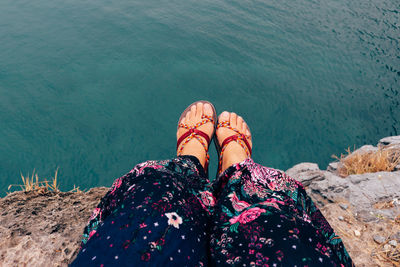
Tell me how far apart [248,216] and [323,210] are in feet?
2.98

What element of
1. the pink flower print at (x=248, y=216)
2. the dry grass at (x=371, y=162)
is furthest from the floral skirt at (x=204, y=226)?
the dry grass at (x=371, y=162)

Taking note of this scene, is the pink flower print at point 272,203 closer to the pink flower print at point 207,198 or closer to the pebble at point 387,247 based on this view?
the pink flower print at point 207,198

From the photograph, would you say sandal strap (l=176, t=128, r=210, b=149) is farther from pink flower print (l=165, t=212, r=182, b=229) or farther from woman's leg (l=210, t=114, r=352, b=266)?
pink flower print (l=165, t=212, r=182, b=229)

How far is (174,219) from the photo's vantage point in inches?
32.8

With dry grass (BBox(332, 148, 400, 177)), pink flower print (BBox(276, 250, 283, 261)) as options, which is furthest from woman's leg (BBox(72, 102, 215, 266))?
dry grass (BBox(332, 148, 400, 177))

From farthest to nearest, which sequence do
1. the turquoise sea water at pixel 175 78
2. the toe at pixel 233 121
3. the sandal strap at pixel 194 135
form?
the turquoise sea water at pixel 175 78, the toe at pixel 233 121, the sandal strap at pixel 194 135

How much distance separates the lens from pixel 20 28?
160 inches

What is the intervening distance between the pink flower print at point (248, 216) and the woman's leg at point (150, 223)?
13 centimetres

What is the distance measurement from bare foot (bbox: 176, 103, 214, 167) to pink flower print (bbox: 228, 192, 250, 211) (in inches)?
31.3

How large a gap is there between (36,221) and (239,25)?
4412mm

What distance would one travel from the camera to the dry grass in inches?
77.6

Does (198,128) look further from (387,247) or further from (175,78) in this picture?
(387,247)

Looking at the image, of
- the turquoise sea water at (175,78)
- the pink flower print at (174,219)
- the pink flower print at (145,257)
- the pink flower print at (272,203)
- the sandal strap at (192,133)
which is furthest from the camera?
the turquoise sea water at (175,78)

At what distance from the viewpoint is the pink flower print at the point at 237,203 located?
3.17 feet
